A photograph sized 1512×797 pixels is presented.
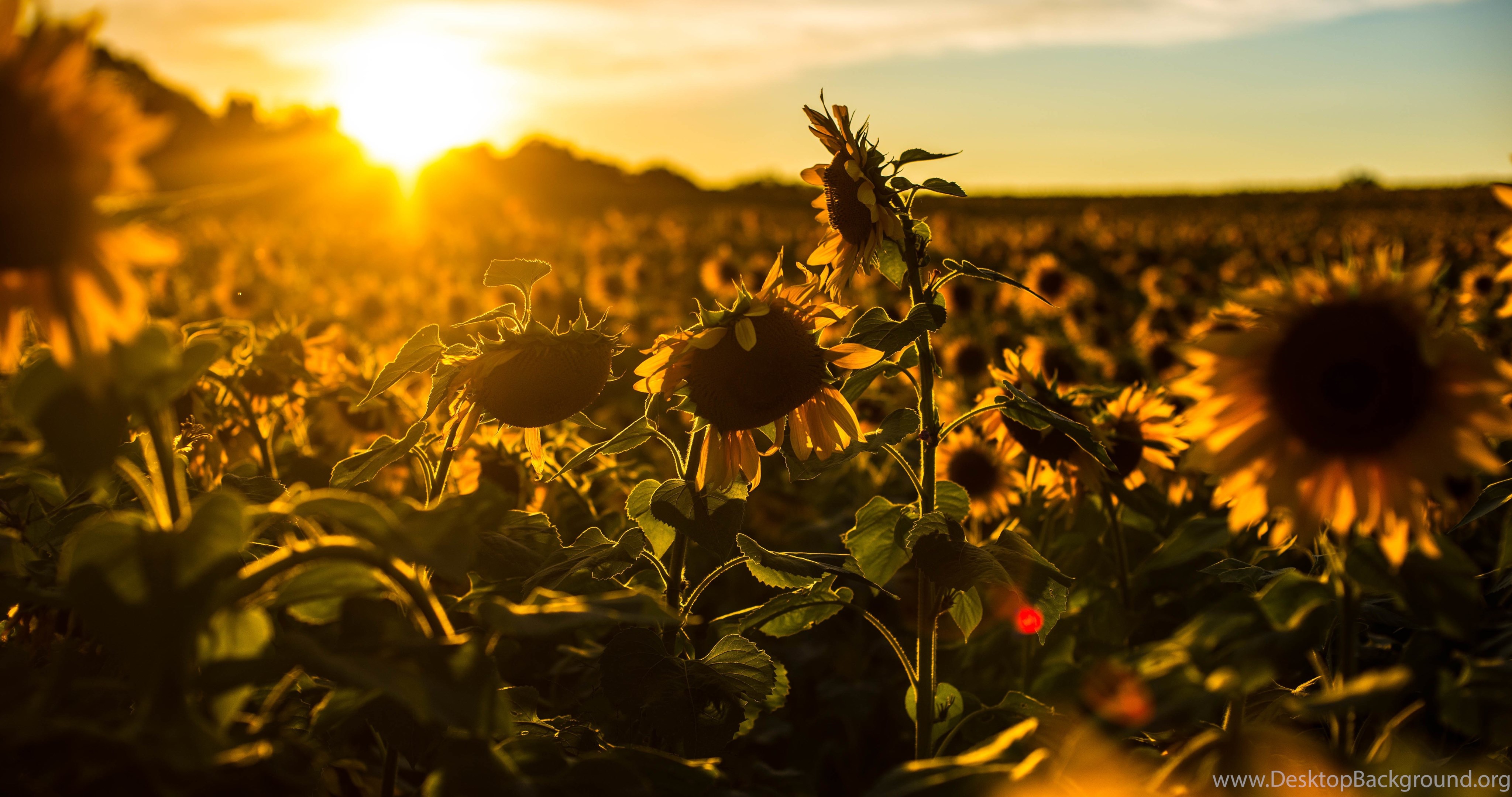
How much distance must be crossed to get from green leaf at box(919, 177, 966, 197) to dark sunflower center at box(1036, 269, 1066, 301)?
8844 millimetres

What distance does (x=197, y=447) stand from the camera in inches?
99.2

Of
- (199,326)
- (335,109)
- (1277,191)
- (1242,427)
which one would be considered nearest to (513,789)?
(1242,427)

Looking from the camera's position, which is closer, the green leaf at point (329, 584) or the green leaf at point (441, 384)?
the green leaf at point (329, 584)

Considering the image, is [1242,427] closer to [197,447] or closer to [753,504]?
[197,447]

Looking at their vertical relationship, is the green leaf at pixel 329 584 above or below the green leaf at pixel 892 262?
below

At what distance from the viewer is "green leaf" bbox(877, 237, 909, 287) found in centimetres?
198

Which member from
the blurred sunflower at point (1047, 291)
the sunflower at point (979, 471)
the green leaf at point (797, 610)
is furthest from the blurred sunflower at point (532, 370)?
the blurred sunflower at point (1047, 291)

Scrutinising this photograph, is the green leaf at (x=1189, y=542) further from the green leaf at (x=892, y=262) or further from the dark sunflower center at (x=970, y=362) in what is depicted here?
the dark sunflower center at (x=970, y=362)

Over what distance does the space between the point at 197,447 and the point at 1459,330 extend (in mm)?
2655

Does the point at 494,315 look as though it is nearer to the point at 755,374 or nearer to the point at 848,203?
the point at 755,374

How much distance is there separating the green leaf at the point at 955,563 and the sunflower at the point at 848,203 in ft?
1.87

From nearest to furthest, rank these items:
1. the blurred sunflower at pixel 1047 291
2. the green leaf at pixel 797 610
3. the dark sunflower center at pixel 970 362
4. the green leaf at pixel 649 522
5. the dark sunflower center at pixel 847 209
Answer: the green leaf at pixel 649 522 < the green leaf at pixel 797 610 < the dark sunflower center at pixel 847 209 < the dark sunflower center at pixel 970 362 < the blurred sunflower at pixel 1047 291

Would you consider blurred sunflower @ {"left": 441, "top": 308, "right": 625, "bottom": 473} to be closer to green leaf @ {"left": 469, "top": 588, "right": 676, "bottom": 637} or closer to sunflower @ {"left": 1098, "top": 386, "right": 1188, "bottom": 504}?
green leaf @ {"left": 469, "top": 588, "right": 676, "bottom": 637}

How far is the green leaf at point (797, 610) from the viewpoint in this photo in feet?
6.35
